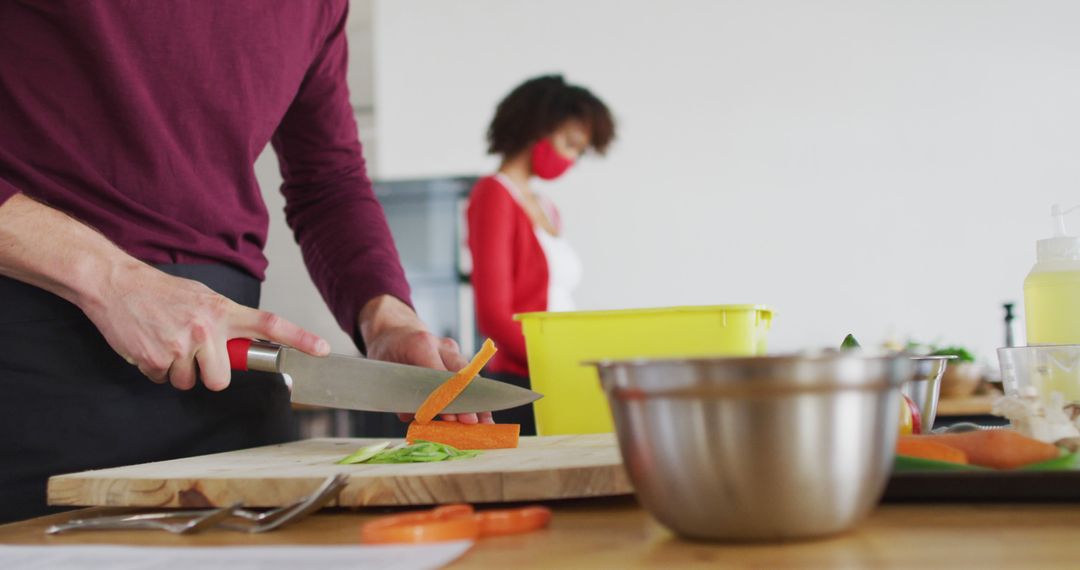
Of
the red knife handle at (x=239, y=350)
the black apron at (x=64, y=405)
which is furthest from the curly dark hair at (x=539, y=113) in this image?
the red knife handle at (x=239, y=350)

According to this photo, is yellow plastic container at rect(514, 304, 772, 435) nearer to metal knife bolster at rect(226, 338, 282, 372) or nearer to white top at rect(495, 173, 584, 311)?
metal knife bolster at rect(226, 338, 282, 372)

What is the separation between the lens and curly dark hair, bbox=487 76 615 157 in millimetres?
2818

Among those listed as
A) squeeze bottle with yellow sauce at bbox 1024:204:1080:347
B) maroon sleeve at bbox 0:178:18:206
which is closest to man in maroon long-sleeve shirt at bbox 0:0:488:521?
maroon sleeve at bbox 0:178:18:206

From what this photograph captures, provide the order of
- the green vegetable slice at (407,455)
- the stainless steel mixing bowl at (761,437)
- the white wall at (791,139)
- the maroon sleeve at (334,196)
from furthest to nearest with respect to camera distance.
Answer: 1. the white wall at (791,139)
2. the maroon sleeve at (334,196)
3. the green vegetable slice at (407,455)
4. the stainless steel mixing bowl at (761,437)

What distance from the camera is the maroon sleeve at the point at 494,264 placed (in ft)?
8.07

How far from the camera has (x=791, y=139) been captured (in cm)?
447

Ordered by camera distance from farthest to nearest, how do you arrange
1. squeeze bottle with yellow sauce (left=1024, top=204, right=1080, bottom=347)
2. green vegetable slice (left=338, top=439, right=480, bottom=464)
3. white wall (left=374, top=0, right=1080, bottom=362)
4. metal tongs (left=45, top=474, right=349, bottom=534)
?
1. white wall (left=374, top=0, right=1080, bottom=362)
2. squeeze bottle with yellow sauce (left=1024, top=204, right=1080, bottom=347)
3. green vegetable slice (left=338, top=439, right=480, bottom=464)
4. metal tongs (left=45, top=474, right=349, bottom=534)

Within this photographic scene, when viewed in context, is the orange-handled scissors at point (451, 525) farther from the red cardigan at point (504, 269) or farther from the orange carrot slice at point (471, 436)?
the red cardigan at point (504, 269)

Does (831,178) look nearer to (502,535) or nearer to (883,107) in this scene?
(883,107)

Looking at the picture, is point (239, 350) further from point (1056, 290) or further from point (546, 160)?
point (546, 160)

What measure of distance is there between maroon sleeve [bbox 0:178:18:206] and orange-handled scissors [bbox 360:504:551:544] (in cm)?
54

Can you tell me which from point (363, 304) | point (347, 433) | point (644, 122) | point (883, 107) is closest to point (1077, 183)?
point (883, 107)

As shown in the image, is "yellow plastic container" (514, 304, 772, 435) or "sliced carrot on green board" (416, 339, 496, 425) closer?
"sliced carrot on green board" (416, 339, 496, 425)

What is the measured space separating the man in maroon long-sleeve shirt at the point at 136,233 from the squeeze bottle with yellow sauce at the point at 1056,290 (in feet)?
2.18
